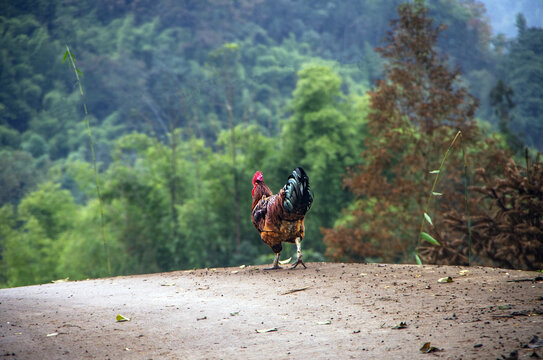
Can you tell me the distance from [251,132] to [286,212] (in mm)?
24814

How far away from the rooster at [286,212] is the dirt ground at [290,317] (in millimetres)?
640

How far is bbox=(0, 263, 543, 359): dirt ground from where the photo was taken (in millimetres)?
4605

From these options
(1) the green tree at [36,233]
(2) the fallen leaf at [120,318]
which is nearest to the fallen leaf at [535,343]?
(2) the fallen leaf at [120,318]

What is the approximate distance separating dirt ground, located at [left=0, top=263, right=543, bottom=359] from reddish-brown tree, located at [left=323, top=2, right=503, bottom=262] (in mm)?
6582

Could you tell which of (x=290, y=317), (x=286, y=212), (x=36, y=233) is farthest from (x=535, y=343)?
(x=36, y=233)

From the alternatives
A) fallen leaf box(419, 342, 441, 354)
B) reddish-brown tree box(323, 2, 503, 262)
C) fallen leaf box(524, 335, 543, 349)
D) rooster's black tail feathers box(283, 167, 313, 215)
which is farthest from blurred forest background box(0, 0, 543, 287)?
fallen leaf box(419, 342, 441, 354)

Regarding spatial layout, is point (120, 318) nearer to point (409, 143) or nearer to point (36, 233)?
point (409, 143)

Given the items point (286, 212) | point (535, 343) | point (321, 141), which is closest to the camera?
point (535, 343)

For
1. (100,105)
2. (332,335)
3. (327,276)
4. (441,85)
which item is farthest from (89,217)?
(332,335)

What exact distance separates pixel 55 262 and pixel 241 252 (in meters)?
11.3

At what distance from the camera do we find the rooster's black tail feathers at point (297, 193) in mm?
8094

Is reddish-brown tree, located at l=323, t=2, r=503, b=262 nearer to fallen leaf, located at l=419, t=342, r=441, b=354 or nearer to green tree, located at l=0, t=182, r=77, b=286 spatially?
fallen leaf, located at l=419, t=342, r=441, b=354

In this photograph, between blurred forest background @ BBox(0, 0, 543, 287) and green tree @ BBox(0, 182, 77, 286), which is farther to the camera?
green tree @ BBox(0, 182, 77, 286)

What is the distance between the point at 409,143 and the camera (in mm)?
14961
